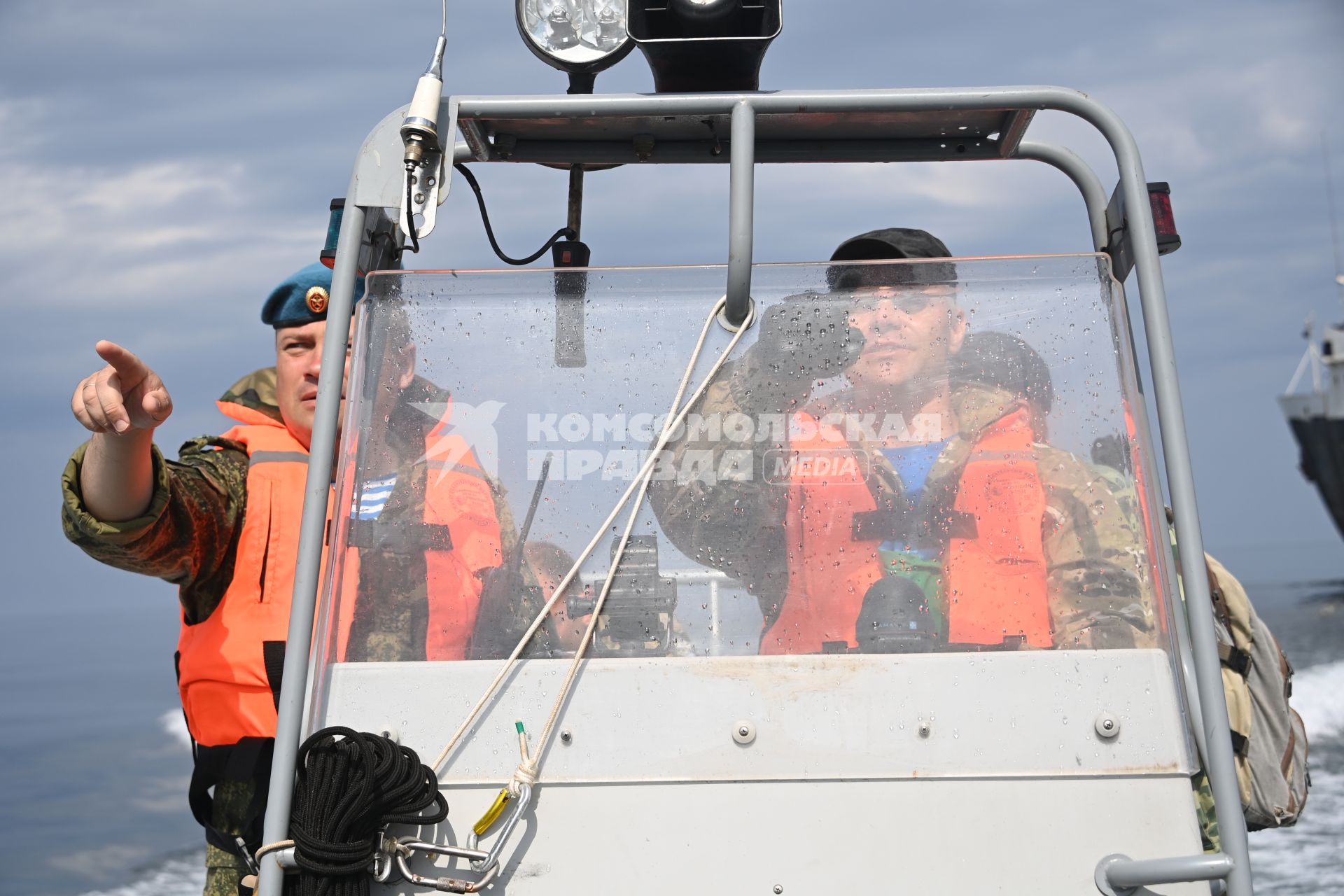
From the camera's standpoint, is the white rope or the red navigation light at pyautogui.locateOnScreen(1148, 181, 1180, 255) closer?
the white rope

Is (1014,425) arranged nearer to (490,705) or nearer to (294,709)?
(490,705)

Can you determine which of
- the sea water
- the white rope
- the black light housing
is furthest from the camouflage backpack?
the sea water

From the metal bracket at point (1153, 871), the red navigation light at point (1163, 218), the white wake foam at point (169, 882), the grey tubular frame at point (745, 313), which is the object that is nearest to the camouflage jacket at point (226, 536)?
the grey tubular frame at point (745, 313)

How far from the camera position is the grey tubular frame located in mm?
1782

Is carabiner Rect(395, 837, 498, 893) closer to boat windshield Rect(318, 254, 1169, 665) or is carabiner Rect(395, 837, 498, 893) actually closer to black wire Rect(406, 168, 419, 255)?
boat windshield Rect(318, 254, 1169, 665)

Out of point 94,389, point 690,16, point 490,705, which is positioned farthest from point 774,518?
point 94,389

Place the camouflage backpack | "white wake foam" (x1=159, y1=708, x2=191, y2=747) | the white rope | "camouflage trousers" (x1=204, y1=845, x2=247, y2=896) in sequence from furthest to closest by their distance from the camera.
Result: "white wake foam" (x1=159, y1=708, x2=191, y2=747)
"camouflage trousers" (x1=204, y1=845, x2=247, y2=896)
the camouflage backpack
the white rope

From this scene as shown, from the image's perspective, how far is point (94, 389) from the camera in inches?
84.2

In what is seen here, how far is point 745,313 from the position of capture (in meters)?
2.03

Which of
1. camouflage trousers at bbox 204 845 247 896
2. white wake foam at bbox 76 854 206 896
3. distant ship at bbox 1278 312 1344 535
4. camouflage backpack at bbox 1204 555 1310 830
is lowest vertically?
white wake foam at bbox 76 854 206 896

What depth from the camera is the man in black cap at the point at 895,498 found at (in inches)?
75.7

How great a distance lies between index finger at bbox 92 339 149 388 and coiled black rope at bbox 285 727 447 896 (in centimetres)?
78

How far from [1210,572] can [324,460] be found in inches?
81.0

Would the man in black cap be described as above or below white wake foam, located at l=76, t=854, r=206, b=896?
above
